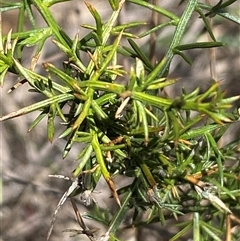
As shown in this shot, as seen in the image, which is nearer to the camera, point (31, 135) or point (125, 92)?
point (125, 92)

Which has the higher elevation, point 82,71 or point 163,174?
point 82,71

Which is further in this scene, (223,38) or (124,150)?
(223,38)

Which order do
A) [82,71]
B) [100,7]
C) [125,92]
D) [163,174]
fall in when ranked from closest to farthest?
[125,92] < [82,71] < [163,174] < [100,7]

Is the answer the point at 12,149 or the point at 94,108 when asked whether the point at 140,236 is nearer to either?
the point at 12,149

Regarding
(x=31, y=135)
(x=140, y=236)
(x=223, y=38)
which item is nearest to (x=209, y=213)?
(x=140, y=236)

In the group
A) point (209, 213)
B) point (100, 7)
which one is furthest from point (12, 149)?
point (209, 213)

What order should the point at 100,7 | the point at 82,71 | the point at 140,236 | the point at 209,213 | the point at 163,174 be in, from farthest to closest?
1. the point at 100,7
2. the point at 140,236
3. the point at 209,213
4. the point at 163,174
5. the point at 82,71

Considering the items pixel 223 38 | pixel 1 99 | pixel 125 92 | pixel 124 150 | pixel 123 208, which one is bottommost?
pixel 1 99

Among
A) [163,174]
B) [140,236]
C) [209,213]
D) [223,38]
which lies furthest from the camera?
[223,38]

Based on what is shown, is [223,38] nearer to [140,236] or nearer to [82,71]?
[140,236]
